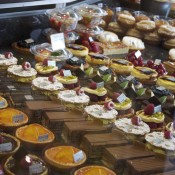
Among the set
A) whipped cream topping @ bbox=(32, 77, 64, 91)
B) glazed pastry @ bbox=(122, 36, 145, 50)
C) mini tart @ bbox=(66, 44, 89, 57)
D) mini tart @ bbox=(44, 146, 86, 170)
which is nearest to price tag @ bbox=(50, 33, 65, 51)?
mini tart @ bbox=(66, 44, 89, 57)

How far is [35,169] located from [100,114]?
29.5 inches

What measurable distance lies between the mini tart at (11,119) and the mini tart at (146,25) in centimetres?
258

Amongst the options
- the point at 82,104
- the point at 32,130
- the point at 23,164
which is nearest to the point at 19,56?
the point at 82,104

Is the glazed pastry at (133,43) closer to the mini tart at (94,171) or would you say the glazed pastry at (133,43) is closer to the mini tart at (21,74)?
the mini tart at (21,74)

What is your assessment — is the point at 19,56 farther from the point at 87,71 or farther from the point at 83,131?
the point at 83,131

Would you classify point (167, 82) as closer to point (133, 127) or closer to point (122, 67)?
point (122, 67)

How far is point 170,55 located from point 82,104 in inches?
71.0

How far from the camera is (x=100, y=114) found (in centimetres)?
261

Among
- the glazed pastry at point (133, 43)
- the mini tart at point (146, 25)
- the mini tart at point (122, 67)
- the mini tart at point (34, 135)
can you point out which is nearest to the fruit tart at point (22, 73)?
the mini tart at point (34, 135)

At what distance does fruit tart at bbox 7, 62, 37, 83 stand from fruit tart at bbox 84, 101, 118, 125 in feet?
Answer: 1.94

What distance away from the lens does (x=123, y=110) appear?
278 cm

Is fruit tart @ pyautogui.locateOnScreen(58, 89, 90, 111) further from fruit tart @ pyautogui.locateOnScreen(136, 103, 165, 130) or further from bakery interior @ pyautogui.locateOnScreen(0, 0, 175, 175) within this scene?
fruit tart @ pyautogui.locateOnScreen(136, 103, 165, 130)

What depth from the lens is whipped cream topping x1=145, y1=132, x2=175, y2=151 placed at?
233 cm

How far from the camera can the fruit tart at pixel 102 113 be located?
2566mm
